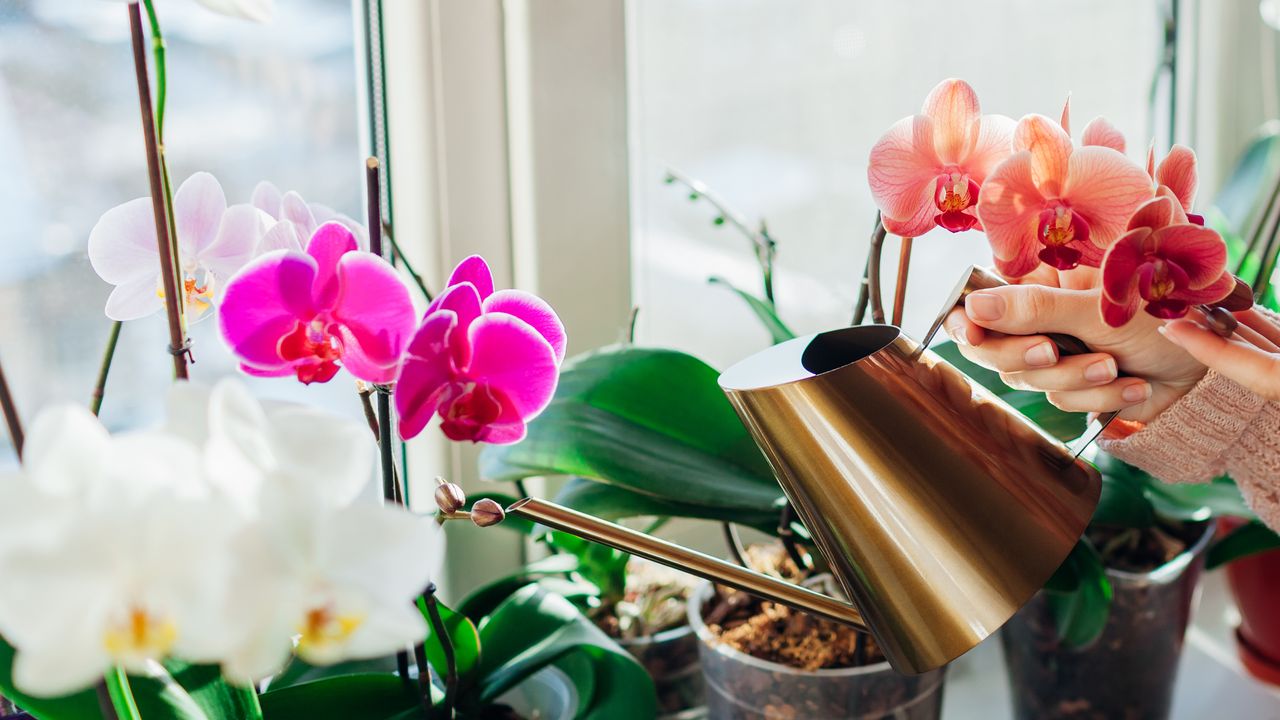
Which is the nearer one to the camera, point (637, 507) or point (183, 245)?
point (183, 245)

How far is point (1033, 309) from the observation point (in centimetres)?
41

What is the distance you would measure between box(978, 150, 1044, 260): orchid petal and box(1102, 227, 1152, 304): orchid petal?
0.15ft

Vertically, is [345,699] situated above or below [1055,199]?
below

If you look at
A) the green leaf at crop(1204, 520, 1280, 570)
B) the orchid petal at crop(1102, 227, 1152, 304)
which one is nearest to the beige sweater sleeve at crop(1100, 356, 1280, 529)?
the orchid petal at crop(1102, 227, 1152, 304)

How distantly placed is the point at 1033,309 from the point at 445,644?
0.97 feet

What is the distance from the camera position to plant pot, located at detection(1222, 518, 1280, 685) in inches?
32.4

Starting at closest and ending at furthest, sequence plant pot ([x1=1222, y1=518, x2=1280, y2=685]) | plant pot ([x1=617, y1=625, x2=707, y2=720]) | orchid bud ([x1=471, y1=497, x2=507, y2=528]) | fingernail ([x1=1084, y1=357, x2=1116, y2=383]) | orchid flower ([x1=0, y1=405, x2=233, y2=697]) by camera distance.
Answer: orchid flower ([x1=0, y1=405, x2=233, y2=697])
orchid bud ([x1=471, y1=497, x2=507, y2=528])
fingernail ([x1=1084, y1=357, x2=1116, y2=383])
plant pot ([x1=617, y1=625, x2=707, y2=720])
plant pot ([x1=1222, y1=518, x2=1280, y2=685])

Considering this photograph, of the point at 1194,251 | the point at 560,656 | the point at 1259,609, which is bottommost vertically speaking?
the point at 1259,609

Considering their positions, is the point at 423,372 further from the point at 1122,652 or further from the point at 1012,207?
the point at 1122,652

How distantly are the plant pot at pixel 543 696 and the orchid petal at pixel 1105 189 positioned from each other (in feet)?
1.11

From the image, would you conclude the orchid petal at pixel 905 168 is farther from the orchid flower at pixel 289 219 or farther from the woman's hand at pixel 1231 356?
the orchid flower at pixel 289 219

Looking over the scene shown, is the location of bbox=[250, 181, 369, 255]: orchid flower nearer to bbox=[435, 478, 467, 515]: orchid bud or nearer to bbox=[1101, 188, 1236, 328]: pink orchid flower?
bbox=[435, 478, 467, 515]: orchid bud

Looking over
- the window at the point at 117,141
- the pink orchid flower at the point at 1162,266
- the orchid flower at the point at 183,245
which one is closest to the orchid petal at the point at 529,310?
the orchid flower at the point at 183,245

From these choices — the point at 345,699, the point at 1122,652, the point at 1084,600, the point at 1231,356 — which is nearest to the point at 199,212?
the point at 345,699
